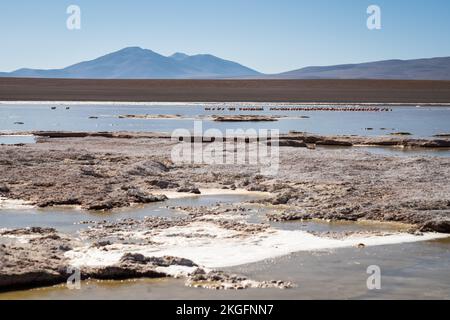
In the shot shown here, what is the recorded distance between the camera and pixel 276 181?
14.1 metres

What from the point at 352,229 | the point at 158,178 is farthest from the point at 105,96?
the point at 352,229

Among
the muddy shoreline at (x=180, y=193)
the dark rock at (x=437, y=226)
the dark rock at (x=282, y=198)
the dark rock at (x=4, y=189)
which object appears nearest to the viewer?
the muddy shoreline at (x=180, y=193)

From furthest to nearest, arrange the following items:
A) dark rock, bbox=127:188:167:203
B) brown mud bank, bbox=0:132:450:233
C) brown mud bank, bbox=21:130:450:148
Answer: brown mud bank, bbox=21:130:450:148, dark rock, bbox=127:188:167:203, brown mud bank, bbox=0:132:450:233

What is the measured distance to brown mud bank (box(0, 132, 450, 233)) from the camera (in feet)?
37.2

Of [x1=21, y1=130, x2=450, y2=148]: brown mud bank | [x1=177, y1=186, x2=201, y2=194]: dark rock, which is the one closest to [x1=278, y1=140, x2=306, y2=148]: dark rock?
[x1=21, y1=130, x2=450, y2=148]: brown mud bank

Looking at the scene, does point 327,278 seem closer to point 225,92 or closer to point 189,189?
point 189,189

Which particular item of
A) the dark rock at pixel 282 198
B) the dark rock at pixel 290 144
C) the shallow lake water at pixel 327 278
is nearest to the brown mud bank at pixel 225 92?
the dark rock at pixel 290 144

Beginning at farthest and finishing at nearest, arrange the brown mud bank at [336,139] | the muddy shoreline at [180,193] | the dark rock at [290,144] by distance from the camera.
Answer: the brown mud bank at [336,139], the dark rock at [290,144], the muddy shoreline at [180,193]

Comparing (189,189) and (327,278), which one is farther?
(189,189)

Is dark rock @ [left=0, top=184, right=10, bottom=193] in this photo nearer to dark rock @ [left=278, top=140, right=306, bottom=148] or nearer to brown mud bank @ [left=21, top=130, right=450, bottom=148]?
dark rock @ [left=278, top=140, right=306, bottom=148]

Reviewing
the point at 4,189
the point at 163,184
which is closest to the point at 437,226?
the point at 163,184

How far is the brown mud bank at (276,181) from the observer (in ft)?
37.2

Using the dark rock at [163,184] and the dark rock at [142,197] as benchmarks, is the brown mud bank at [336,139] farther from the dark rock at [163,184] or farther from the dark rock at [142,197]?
the dark rock at [142,197]
